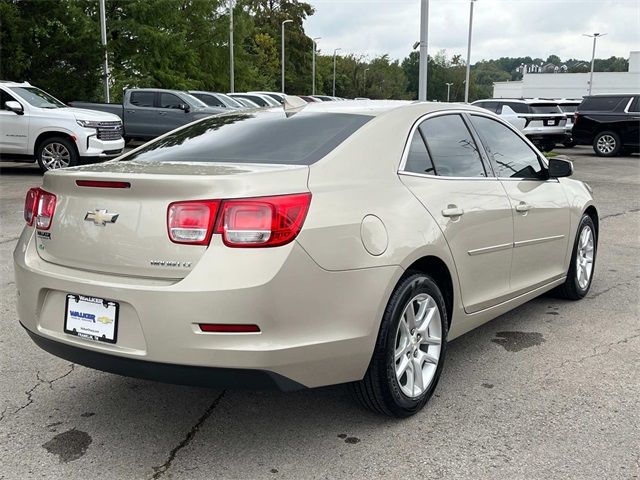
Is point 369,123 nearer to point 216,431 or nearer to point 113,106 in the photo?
point 216,431

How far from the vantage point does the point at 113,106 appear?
66.8 ft

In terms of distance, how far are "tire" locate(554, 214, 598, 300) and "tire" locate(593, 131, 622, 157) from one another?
55.3 feet

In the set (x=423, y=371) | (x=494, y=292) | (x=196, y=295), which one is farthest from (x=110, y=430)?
(x=494, y=292)

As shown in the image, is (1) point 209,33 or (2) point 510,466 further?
(1) point 209,33

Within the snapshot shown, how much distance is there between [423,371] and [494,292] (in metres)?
0.89

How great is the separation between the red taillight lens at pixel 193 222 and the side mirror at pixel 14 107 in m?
12.1

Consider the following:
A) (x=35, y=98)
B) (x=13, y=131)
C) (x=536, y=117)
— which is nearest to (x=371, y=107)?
(x=13, y=131)

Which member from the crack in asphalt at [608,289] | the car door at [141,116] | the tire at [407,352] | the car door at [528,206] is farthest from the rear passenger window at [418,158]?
the car door at [141,116]

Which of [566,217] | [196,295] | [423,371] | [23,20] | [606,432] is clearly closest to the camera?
[196,295]

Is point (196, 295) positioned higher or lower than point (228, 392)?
higher

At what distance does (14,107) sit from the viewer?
13.6 meters

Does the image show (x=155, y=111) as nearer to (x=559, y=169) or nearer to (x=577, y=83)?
(x=559, y=169)

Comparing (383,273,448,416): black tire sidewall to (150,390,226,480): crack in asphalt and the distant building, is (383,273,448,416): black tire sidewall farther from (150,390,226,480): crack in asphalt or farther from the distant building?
the distant building

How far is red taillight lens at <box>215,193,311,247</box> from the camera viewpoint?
9.27ft
